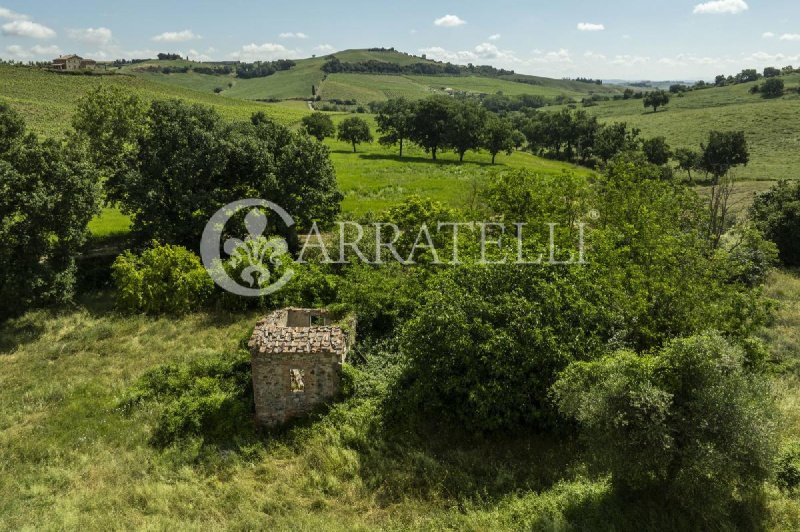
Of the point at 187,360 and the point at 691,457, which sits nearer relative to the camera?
the point at 691,457

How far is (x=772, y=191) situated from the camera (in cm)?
4194

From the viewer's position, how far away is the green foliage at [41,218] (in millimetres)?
22875

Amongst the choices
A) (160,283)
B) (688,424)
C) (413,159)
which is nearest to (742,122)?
(413,159)

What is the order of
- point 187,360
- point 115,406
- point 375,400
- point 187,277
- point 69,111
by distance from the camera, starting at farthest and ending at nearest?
point 69,111 < point 187,277 < point 187,360 < point 115,406 < point 375,400

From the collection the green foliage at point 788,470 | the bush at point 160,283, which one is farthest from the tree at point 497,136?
the green foliage at point 788,470

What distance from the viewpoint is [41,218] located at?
23.6m

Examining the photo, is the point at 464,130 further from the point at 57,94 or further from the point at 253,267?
the point at 57,94

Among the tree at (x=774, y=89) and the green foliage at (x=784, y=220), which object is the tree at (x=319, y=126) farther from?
the tree at (x=774, y=89)

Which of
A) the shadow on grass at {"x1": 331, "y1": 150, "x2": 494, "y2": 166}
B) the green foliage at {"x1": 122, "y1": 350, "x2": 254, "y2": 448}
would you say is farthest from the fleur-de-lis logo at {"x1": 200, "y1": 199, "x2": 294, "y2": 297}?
the shadow on grass at {"x1": 331, "y1": 150, "x2": 494, "y2": 166}

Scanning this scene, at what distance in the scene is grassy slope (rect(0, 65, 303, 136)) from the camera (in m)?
67.2

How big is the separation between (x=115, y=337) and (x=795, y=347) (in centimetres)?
3024

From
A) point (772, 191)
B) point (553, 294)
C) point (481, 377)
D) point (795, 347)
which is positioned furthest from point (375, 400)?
point (772, 191)

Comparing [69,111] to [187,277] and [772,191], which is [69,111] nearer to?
[187,277]

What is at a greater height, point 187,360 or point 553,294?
point 553,294
